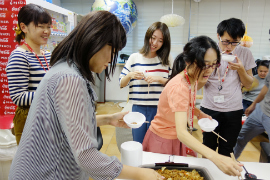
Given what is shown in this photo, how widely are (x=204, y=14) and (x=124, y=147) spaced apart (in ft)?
14.5

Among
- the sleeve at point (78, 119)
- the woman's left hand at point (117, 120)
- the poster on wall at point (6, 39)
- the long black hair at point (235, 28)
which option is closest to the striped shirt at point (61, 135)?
the sleeve at point (78, 119)

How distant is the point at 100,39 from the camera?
24.3 inches

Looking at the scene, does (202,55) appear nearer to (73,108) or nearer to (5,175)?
(73,108)

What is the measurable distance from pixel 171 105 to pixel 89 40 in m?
0.66

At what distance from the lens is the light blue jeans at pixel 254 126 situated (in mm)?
1707

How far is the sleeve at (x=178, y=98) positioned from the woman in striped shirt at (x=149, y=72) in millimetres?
691

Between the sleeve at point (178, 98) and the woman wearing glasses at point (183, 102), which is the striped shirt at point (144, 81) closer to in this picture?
the woman wearing glasses at point (183, 102)

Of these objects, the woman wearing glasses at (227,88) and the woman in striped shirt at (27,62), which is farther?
the woman wearing glasses at (227,88)

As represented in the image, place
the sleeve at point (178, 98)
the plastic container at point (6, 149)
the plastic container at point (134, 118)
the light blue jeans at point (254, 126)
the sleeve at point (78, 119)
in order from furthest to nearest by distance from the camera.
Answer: the plastic container at point (6, 149)
the light blue jeans at point (254, 126)
the plastic container at point (134, 118)
the sleeve at point (178, 98)
the sleeve at point (78, 119)

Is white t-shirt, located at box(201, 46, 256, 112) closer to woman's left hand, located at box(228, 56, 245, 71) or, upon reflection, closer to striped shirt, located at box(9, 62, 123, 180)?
woman's left hand, located at box(228, 56, 245, 71)

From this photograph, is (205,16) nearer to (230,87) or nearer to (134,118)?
(230,87)

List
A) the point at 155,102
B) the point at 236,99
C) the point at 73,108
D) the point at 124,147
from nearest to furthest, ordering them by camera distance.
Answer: the point at 73,108 < the point at 124,147 < the point at 236,99 < the point at 155,102

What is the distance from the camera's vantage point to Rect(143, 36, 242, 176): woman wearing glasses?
1062 millimetres

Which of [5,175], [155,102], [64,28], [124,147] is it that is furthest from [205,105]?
[64,28]
